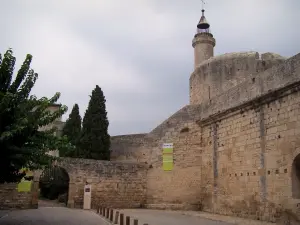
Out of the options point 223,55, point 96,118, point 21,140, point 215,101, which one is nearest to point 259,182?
point 215,101

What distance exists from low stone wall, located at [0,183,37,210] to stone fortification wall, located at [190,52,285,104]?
10289mm

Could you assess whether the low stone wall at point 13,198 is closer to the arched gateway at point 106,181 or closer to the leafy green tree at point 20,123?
the arched gateway at point 106,181

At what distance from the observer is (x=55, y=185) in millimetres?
22688

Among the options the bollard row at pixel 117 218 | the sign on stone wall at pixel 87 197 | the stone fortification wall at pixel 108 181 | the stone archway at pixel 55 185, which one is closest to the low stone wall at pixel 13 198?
the stone fortification wall at pixel 108 181

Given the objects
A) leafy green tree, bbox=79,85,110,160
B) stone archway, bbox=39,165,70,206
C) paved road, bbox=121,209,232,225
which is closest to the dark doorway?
paved road, bbox=121,209,232,225

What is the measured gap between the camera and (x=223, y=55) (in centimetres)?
1856

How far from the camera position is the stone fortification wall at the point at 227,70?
17.5m

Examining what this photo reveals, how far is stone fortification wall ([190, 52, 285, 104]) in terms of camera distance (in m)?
17.5

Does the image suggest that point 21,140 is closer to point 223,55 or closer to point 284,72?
point 284,72

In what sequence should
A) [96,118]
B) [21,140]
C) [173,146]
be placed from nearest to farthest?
[21,140]
[173,146]
[96,118]

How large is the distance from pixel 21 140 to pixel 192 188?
8400 mm

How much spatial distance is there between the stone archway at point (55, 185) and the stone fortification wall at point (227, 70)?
895 centimetres

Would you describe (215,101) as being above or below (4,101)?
above

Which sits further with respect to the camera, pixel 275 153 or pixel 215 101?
pixel 215 101
